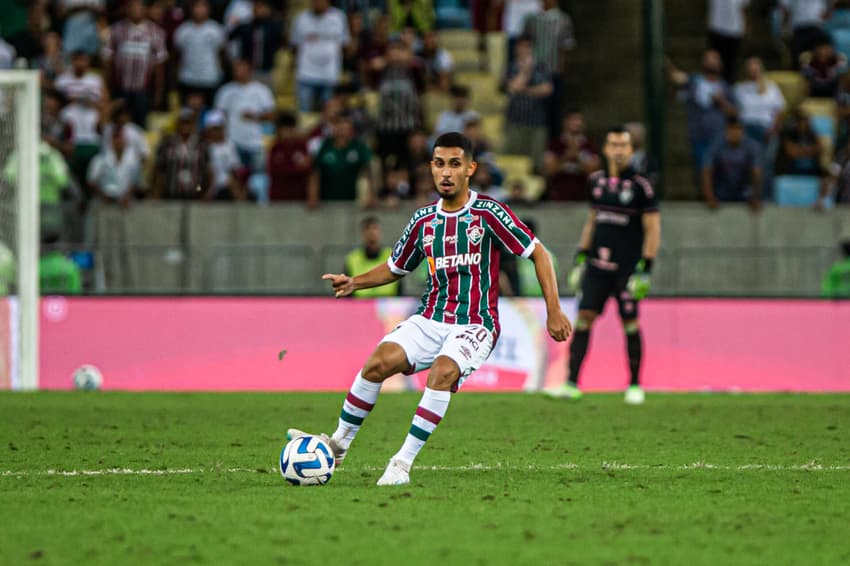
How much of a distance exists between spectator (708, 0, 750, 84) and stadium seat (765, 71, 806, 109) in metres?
0.69

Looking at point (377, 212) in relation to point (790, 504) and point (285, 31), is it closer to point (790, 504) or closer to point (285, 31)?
point (285, 31)

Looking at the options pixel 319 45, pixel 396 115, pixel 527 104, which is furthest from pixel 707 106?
pixel 319 45

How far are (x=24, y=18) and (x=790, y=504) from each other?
1656 cm

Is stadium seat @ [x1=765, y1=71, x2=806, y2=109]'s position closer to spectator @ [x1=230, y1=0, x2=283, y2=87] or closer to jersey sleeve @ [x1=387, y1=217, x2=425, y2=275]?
spectator @ [x1=230, y1=0, x2=283, y2=87]

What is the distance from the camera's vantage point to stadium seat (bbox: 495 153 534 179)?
70.5ft

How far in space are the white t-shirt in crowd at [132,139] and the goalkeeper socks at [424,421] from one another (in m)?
11.6

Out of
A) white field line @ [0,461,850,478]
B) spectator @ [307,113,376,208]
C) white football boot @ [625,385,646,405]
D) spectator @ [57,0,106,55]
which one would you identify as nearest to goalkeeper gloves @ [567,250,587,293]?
white football boot @ [625,385,646,405]

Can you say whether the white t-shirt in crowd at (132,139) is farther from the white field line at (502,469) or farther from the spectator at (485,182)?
the white field line at (502,469)

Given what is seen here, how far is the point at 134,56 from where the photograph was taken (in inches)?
808

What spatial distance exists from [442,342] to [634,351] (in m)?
6.22

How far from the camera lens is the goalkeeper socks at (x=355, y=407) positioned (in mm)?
8750

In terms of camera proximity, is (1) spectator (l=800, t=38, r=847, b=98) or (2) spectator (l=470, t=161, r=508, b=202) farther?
(1) spectator (l=800, t=38, r=847, b=98)

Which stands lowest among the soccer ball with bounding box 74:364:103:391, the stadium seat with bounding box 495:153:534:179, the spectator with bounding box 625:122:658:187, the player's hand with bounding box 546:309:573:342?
the soccer ball with bounding box 74:364:103:391

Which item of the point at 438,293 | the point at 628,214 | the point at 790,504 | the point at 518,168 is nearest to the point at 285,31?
the point at 518,168
